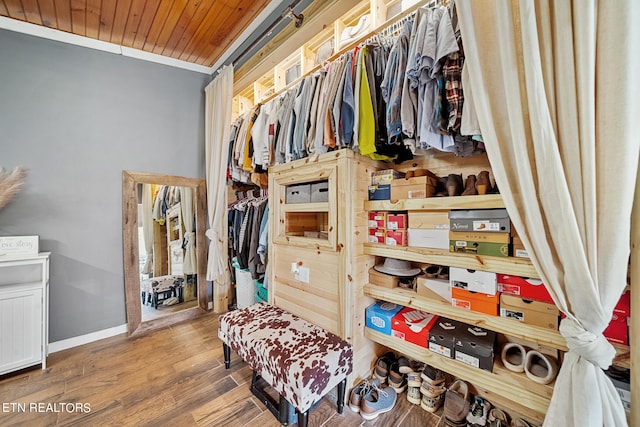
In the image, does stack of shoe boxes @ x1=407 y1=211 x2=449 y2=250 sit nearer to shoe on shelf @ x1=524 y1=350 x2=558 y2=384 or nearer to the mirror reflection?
shoe on shelf @ x1=524 y1=350 x2=558 y2=384

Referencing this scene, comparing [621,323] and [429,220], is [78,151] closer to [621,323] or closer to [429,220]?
[429,220]

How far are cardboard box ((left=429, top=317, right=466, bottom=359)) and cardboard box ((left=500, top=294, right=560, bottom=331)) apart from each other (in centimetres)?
26

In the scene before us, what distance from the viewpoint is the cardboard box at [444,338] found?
1.14m

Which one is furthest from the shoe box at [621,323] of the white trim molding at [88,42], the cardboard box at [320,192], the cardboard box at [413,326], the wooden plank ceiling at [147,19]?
the white trim molding at [88,42]

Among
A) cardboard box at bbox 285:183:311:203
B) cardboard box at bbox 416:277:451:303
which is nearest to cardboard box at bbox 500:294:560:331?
cardboard box at bbox 416:277:451:303

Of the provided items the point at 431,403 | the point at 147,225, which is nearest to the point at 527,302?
the point at 431,403

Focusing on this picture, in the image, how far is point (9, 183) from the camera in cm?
179

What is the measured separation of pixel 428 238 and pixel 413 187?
276mm

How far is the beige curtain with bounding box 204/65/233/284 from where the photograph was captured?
2.38 meters

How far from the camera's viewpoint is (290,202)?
182cm

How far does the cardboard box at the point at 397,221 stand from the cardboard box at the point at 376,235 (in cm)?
6

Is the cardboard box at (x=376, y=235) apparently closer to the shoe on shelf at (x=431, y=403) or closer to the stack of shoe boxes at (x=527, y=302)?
the stack of shoe boxes at (x=527, y=302)

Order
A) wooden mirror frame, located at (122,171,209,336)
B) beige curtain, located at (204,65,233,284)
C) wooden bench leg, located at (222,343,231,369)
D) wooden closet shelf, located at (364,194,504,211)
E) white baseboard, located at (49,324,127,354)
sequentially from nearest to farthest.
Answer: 1. wooden closet shelf, located at (364,194,504,211)
2. wooden bench leg, located at (222,343,231,369)
3. white baseboard, located at (49,324,127,354)
4. wooden mirror frame, located at (122,171,209,336)
5. beige curtain, located at (204,65,233,284)

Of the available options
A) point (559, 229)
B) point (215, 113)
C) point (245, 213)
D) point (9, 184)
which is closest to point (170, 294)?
point (245, 213)
